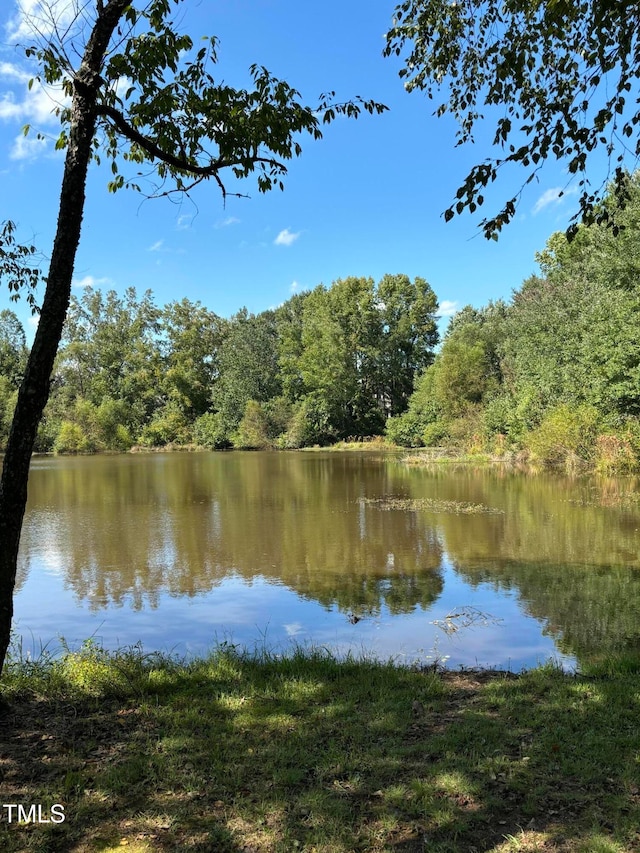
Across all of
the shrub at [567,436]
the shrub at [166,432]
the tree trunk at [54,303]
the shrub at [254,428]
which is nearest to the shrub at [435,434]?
the shrub at [567,436]

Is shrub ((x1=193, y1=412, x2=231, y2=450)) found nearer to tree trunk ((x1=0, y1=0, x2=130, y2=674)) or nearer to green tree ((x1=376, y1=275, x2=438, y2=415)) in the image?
green tree ((x1=376, y1=275, x2=438, y2=415))

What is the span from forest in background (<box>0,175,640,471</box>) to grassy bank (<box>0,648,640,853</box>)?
19.2 m

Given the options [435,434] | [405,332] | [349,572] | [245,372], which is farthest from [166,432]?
[349,572]

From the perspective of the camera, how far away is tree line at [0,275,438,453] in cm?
5612

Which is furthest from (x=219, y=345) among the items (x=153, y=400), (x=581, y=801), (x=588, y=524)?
(x=581, y=801)

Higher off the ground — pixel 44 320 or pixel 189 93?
pixel 189 93

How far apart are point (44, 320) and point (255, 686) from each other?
300 centimetres

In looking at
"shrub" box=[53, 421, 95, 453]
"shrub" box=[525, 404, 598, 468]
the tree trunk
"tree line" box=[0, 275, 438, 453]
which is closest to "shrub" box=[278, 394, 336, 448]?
"tree line" box=[0, 275, 438, 453]

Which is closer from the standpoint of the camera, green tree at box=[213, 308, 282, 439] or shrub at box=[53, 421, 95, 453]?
shrub at box=[53, 421, 95, 453]

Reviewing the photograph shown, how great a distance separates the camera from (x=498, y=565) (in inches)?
405

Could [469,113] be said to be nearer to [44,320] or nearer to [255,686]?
[44,320]

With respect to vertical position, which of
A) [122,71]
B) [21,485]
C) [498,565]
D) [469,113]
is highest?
[469,113]

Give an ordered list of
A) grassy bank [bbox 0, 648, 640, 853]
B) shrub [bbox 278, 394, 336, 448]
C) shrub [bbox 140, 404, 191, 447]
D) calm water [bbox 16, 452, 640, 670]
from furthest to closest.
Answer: shrub [bbox 140, 404, 191, 447] < shrub [bbox 278, 394, 336, 448] < calm water [bbox 16, 452, 640, 670] < grassy bank [bbox 0, 648, 640, 853]

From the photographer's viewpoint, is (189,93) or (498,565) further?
(498,565)
